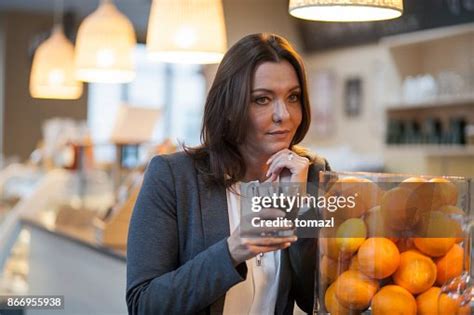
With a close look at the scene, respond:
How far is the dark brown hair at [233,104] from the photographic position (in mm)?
1651

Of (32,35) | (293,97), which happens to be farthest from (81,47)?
(32,35)

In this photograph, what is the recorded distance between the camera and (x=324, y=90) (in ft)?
29.1

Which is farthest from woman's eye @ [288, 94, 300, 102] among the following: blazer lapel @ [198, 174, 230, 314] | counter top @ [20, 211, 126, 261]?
counter top @ [20, 211, 126, 261]

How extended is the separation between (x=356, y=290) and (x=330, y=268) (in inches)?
2.6

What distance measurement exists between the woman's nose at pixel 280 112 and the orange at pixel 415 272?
0.40 m

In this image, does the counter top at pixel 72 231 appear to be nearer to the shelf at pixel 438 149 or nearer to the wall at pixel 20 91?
the shelf at pixel 438 149

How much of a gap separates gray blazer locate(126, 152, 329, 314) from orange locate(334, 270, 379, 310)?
15cm

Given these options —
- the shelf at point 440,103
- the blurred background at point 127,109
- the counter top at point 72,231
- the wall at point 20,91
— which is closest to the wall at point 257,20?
the blurred background at point 127,109

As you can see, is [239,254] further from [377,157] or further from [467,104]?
[377,157]

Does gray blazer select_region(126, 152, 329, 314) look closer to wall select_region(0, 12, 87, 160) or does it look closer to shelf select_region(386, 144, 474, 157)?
shelf select_region(386, 144, 474, 157)

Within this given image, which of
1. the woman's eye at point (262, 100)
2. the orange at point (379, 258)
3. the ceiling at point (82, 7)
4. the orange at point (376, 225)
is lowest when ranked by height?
the orange at point (379, 258)

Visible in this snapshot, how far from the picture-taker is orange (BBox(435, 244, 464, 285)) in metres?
1.37

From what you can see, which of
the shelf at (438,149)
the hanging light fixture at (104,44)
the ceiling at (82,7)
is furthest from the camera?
the ceiling at (82,7)

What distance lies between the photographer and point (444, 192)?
54.2 inches
